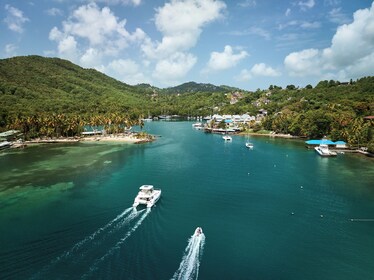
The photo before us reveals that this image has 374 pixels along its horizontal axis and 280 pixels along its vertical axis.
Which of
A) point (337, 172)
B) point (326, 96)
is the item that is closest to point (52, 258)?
point (337, 172)

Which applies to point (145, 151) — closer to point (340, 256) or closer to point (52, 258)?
point (52, 258)

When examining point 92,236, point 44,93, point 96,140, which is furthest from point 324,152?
point 44,93

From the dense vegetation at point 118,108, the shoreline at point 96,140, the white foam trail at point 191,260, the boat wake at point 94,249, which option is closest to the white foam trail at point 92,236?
the boat wake at point 94,249

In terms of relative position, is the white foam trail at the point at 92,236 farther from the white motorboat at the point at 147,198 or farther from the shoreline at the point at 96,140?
the shoreline at the point at 96,140

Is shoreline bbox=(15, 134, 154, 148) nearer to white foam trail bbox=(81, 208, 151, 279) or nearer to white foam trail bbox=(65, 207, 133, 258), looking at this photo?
white foam trail bbox=(65, 207, 133, 258)

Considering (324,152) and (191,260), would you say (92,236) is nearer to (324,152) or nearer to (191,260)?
(191,260)
